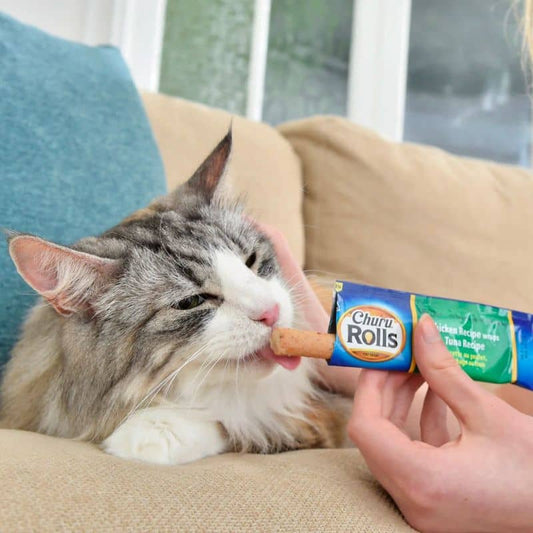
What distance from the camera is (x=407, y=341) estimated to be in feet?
2.49

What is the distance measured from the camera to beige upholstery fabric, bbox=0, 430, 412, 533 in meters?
0.56

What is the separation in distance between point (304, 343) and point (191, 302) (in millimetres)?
262

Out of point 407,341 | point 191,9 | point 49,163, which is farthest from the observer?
point 191,9

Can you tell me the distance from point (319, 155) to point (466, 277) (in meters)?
0.69

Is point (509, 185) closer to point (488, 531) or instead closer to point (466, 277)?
point (466, 277)

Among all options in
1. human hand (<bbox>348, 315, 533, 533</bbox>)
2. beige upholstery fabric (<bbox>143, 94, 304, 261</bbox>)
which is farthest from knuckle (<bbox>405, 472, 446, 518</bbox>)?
beige upholstery fabric (<bbox>143, 94, 304, 261</bbox>)

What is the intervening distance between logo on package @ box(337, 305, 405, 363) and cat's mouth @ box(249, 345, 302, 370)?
162mm

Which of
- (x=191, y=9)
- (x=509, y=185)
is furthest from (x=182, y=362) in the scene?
(x=191, y=9)

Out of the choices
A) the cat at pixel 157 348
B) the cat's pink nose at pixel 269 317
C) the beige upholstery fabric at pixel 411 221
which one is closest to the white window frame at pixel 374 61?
the beige upholstery fabric at pixel 411 221

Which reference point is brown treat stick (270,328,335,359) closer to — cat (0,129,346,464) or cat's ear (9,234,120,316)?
cat (0,129,346,464)

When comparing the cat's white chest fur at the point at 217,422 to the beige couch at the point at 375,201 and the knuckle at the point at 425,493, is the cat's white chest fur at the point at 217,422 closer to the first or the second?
the knuckle at the point at 425,493

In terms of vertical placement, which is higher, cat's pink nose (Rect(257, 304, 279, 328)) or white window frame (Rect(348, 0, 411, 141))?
white window frame (Rect(348, 0, 411, 141))

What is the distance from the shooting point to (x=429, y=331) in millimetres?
731

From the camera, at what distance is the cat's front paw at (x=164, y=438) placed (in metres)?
0.82
